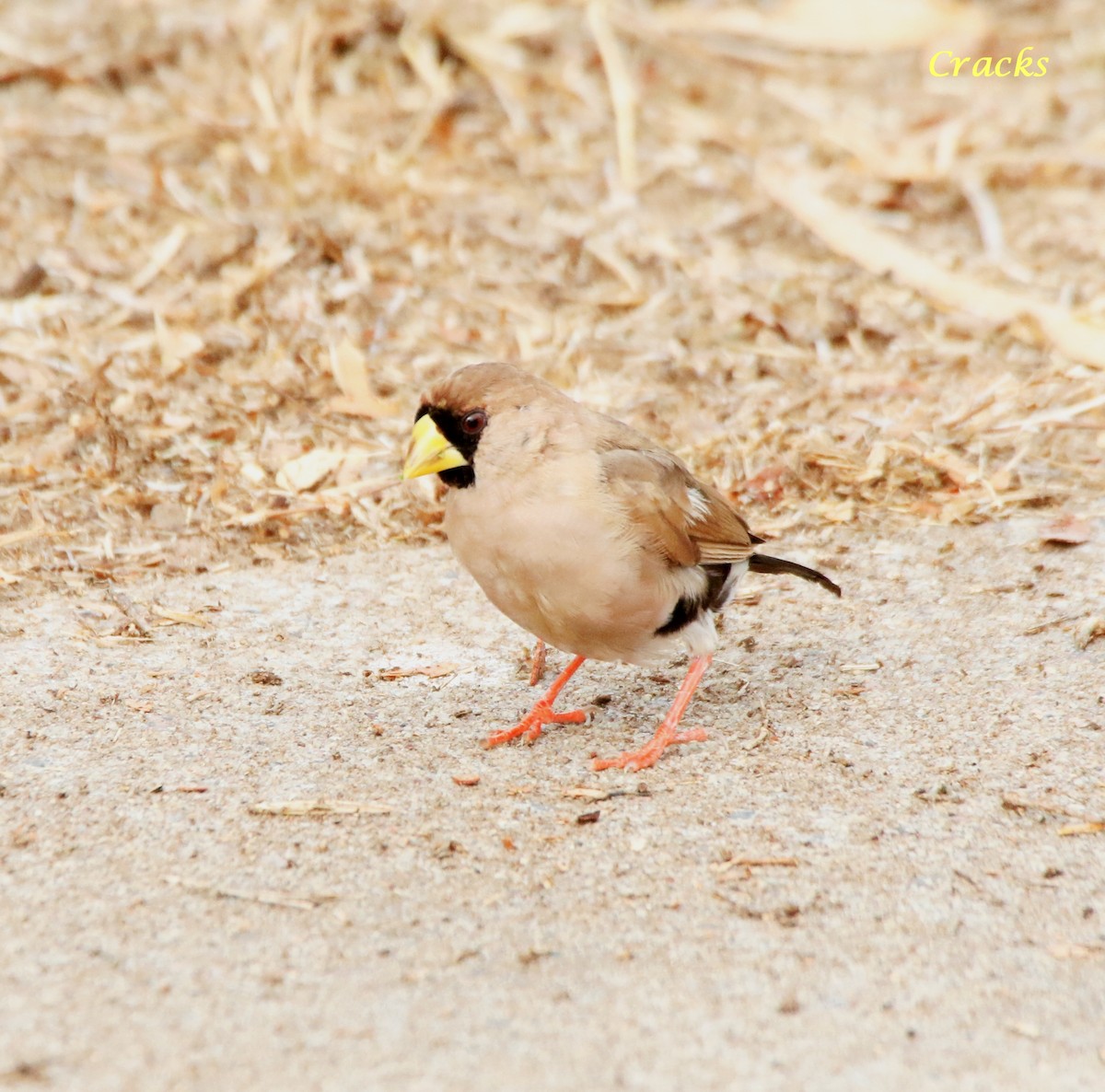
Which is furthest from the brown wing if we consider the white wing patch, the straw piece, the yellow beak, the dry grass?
the straw piece

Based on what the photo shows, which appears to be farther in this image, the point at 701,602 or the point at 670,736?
the point at 701,602

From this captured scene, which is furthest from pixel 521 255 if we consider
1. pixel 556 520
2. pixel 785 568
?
pixel 556 520

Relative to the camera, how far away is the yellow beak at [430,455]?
13.8 feet

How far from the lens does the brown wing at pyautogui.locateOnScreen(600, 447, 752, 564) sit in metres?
4.34

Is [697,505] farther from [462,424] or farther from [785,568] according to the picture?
[462,424]

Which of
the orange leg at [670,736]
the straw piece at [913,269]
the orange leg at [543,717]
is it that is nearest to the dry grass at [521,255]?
the straw piece at [913,269]

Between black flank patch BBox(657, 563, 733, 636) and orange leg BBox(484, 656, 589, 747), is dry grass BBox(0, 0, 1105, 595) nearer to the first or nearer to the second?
black flank patch BBox(657, 563, 733, 636)

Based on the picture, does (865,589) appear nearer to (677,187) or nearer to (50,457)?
(50,457)

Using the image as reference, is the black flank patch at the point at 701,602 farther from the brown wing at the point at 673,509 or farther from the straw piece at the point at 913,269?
the straw piece at the point at 913,269

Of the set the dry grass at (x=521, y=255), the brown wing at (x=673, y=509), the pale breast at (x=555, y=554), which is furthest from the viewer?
the dry grass at (x=521, y=255)

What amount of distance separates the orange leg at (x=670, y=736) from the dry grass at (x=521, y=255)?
143cm

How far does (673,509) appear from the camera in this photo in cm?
446

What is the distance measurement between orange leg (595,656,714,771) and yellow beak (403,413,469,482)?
89 cm

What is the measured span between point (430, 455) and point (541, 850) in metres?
1.14
